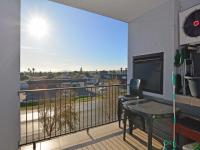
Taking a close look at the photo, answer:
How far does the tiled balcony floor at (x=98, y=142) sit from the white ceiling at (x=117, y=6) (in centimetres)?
248

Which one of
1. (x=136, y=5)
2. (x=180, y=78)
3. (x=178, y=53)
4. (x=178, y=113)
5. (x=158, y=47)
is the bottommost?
(x=178, y=113)

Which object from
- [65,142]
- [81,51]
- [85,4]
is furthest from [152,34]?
[81,51]

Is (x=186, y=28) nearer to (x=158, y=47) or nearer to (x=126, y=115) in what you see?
(x=158, y=47)

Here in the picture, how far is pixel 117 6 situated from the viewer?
3066 millimetres

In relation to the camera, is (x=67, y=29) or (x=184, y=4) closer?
(x=184, y=4)

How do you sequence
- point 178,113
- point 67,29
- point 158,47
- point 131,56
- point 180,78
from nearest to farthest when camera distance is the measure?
point 178,113
point 180,78
point 158,47
point 131,56
point 67,29

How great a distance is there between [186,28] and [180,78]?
2.39 feet

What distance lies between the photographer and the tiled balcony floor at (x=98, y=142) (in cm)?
238

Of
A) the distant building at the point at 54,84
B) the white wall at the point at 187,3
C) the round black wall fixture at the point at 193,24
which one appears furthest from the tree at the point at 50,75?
the round black wall fixture at the point at 193,24

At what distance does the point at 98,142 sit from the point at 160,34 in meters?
2.28

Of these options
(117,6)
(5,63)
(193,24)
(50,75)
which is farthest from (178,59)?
(50,75)

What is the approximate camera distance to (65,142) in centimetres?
256

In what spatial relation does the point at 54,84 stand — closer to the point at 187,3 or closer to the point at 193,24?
the point at 187,3

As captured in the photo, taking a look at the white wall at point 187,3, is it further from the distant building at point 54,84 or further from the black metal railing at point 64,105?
the distant building at point 54,84
